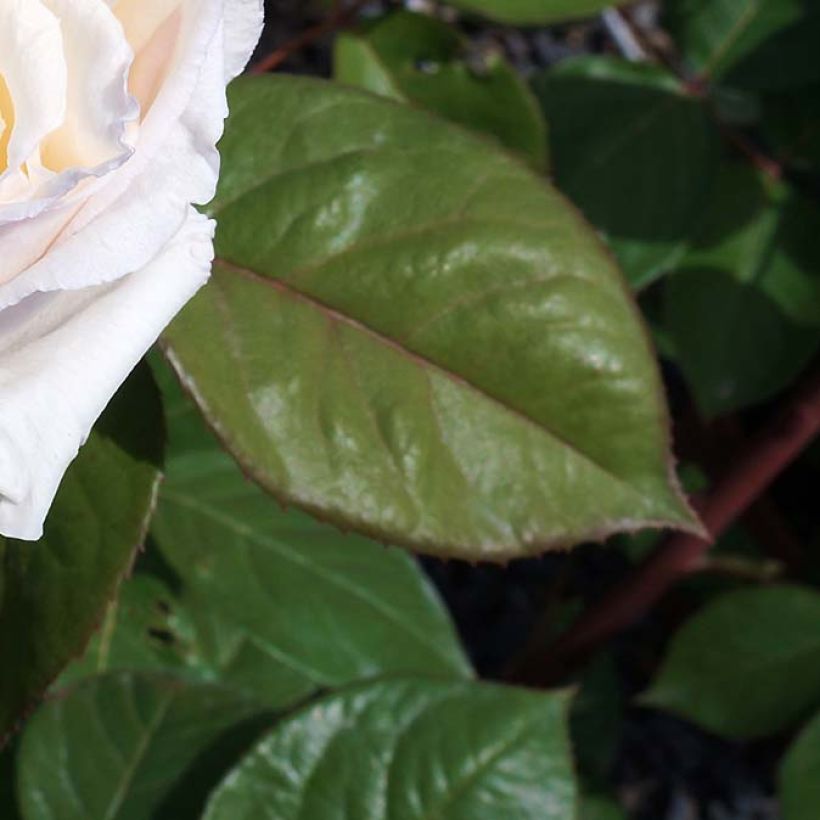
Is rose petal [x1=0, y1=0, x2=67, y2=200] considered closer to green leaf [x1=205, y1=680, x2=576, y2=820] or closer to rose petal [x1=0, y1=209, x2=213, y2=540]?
rose petal [x1=0, y1=209, x2=213, y2=540]

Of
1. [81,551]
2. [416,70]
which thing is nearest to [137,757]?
[81,551]

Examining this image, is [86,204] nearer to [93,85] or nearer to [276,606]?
[93,85]

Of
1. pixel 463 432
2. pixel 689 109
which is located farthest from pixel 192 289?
pixel 689 109

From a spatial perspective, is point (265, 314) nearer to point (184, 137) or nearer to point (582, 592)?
point (184, 137)

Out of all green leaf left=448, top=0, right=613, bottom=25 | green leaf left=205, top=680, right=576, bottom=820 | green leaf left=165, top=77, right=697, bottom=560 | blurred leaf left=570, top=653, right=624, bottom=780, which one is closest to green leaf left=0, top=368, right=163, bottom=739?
green leaf left=165, top=77, right=697, bottom=560

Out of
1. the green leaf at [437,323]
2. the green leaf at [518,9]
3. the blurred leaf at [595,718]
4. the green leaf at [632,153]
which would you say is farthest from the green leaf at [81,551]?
the blurred leaf at [595,718]
